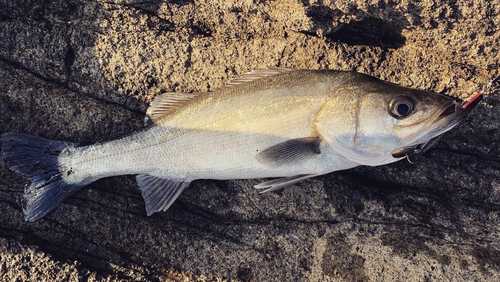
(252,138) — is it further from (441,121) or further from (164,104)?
(441,121)

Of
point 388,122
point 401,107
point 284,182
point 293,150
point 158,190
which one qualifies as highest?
point 401,107

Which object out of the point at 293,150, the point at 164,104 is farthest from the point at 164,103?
the point at 293,150

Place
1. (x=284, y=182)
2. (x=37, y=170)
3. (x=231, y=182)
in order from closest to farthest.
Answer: (x=284, y=182)
(x=37, y=170)
(x=231, y=182)

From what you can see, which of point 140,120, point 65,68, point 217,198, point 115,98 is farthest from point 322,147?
point 65,68

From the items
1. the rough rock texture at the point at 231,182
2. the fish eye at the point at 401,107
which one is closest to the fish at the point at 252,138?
the fish eye at the point at 401,107

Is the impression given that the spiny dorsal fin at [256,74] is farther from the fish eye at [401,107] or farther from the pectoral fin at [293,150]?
the fish eye at [401,107]

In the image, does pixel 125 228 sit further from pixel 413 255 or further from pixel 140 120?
pixel 413 255

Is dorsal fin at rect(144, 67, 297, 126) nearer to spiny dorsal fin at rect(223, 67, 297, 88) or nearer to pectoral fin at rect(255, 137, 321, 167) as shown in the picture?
spiny dorsal fin at rect(223, 67, 297, 88)
